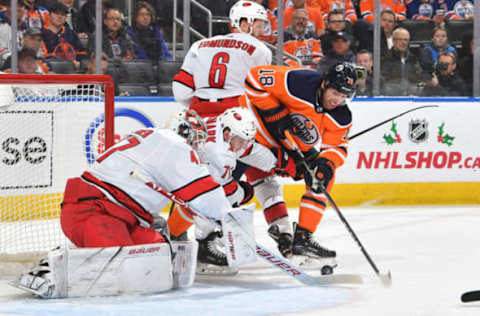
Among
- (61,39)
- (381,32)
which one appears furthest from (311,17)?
(61,39)

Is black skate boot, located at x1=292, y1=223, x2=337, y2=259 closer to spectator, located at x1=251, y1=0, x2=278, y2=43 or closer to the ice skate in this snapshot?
the ice skate

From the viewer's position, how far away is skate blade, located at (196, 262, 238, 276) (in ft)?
11.7

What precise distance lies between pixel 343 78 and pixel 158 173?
105 centimetres

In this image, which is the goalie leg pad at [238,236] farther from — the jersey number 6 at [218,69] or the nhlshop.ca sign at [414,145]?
the nhlshop.ca sign at [414,145]

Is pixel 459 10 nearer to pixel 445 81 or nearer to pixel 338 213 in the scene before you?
pixel 445 81

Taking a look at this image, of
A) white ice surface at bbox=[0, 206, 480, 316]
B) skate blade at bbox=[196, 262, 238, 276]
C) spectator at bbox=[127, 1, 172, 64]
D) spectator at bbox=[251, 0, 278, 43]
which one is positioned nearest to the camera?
white ice surface at bbox=[0, 206, 480, 316]

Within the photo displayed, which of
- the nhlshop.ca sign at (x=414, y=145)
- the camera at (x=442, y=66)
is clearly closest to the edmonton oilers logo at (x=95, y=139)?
the nhlshop.ca sign at (x=414, y=145)

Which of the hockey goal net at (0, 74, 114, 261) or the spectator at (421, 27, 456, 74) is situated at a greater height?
the spectator at (421, 27, 456, 74)

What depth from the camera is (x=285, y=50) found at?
19.7 ft

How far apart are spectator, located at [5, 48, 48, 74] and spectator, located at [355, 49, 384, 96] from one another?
2.20 metres

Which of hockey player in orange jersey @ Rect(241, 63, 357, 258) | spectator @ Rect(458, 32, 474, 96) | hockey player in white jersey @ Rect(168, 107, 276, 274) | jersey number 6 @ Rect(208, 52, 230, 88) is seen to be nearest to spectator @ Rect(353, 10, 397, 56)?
spectator @ Rect(458, 32, 474, 96)

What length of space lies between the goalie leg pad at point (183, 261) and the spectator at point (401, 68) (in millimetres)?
3357

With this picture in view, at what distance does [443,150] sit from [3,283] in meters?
3.81

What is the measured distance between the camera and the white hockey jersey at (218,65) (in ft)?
14.0
